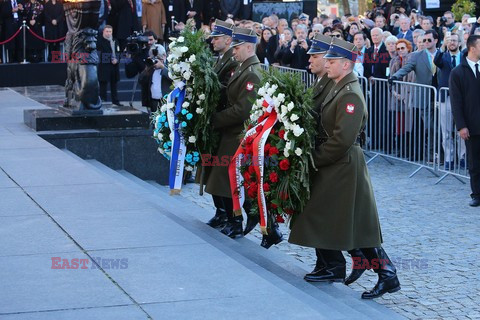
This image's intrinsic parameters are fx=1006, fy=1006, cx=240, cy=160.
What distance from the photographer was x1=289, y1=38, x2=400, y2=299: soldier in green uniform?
7376 millimetres

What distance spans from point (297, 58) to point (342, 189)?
10.8 meters

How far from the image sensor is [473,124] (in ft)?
38.3

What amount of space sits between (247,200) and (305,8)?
18609 millimetres

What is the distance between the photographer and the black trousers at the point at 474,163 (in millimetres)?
11672

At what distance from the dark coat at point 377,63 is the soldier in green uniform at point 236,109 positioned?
6685 mm

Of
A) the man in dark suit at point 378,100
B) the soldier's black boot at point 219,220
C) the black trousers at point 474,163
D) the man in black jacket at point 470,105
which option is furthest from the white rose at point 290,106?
the man in dark suit at point 378,100

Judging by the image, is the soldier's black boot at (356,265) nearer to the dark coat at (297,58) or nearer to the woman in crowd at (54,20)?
the dark coat at (297,58)

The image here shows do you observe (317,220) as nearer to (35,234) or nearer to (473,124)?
(35,234)

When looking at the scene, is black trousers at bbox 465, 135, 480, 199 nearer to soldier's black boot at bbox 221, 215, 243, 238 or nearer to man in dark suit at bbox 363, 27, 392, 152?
man in dark suit at bbox 363, 27, 392, 152

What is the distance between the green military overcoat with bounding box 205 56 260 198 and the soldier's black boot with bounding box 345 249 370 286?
6.03 feet

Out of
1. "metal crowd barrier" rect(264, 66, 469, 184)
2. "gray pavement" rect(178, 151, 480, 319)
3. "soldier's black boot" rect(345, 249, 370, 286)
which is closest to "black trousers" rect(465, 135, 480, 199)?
"gray pavement" rect(178, 151, 480, 319)

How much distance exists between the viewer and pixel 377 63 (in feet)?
52.0

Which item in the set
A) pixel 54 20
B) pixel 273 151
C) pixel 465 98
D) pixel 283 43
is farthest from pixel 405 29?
pixel 273 151

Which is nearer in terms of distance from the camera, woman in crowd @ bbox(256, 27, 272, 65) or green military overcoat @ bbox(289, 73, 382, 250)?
green military overcoat @ bbox(289, 73, 382, 250)
